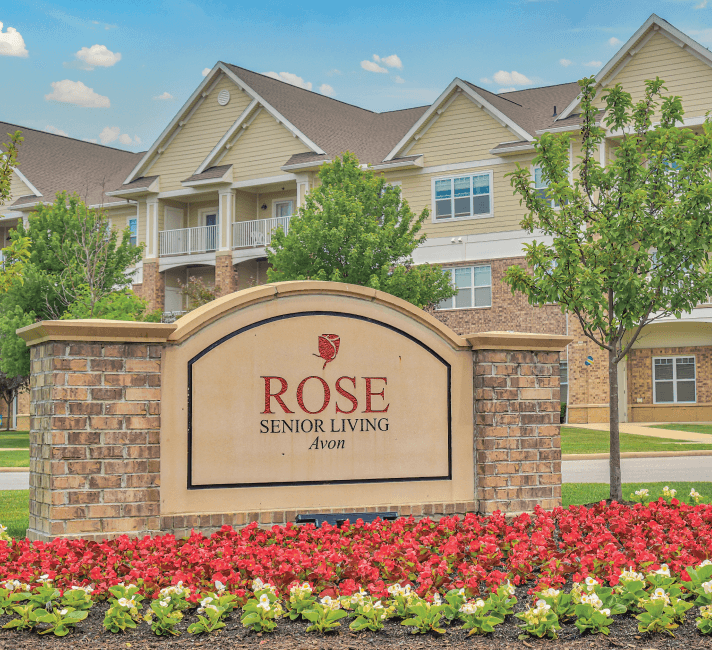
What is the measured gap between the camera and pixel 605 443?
24.5 meters

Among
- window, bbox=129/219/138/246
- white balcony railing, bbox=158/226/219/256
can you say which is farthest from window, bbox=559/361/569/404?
window, bbox=129/219/138/246

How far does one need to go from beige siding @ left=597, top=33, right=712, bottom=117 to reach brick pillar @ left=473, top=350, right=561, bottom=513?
918 inches

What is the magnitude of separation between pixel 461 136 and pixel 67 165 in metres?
20.5

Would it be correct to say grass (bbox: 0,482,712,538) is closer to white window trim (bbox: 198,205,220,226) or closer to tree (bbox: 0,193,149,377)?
tree (bbox: 0,193,149,377)

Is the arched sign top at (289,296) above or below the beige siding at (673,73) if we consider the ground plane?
below

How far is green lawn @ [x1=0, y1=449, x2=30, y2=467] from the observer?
2097 centimetres

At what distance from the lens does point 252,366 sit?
26.5 feet

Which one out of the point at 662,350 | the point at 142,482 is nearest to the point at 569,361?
the point at 662,350

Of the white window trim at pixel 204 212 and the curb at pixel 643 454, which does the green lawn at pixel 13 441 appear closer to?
the white window trim at pixel 204 212

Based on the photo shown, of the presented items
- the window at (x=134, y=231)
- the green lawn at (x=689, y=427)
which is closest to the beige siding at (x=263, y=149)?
the window at (x=134, y=231)

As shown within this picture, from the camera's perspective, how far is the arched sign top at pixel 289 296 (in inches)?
311

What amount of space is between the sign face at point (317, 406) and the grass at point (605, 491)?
424 centimetres

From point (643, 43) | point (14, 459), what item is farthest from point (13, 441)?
point (643, 43)

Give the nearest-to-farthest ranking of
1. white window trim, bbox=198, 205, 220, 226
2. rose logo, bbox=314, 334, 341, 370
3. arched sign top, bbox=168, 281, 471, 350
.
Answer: arched sign top, bbox=168, 281, 471, 350
rose logo, bbox=314, 334, 341, 370
white window trim, bbox=198, 205, 220, 226
